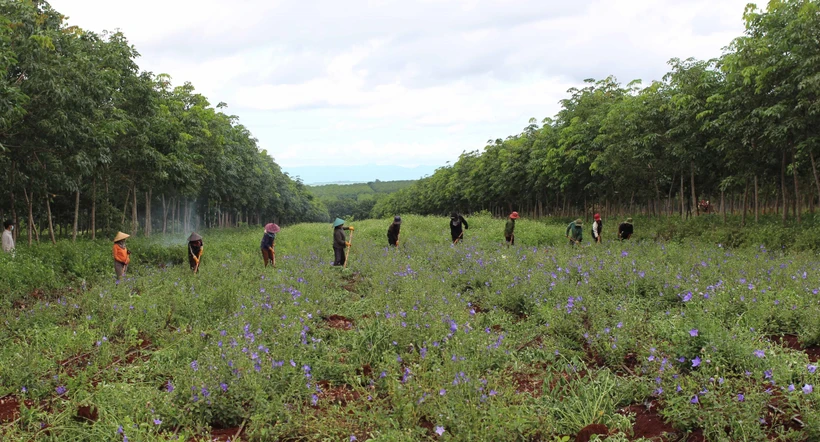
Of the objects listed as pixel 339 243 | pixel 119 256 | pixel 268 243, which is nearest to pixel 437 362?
pixel 339 243

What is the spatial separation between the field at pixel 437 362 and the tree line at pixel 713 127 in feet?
26.5

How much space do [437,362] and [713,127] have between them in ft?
54.6

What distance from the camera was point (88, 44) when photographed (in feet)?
50.1

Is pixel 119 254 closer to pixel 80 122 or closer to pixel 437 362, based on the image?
pixel 80 122

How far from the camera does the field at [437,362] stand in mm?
3564

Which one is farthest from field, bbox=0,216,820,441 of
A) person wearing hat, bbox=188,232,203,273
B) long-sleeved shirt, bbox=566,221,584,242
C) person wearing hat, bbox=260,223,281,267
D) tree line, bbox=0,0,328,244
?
long-sleeved shirt, bbox=566,221,584,242

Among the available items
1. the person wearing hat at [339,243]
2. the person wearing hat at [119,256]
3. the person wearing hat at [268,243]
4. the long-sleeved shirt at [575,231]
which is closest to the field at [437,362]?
the person wearing hat at [119,256]

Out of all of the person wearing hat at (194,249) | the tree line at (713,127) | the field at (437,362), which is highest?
the tree line at (713,127)

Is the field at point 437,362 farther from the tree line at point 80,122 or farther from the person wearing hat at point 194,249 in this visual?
the tree line at point 80,122

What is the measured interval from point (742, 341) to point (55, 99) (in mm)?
13415

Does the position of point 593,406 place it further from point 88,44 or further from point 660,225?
point 660,225

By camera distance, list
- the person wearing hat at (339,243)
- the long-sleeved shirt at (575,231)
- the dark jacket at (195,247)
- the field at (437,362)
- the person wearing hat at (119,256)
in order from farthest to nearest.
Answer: the long-sleeved shirt at (575,231) < the person wearing hat at (339,243) < the dark jacket at (195,247) < the person wearing hat at (119,256) < the field at (437,362)

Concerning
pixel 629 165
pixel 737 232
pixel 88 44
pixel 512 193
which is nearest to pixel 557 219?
pixel 512 193

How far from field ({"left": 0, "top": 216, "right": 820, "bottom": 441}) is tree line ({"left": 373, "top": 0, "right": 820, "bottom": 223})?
8.07m
